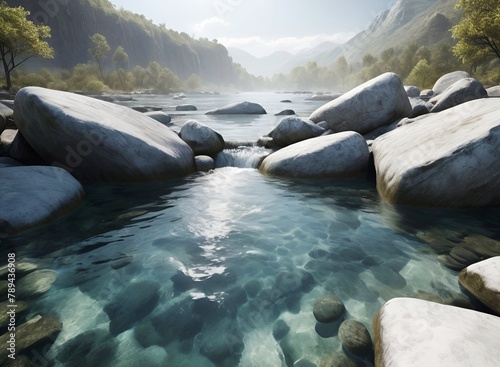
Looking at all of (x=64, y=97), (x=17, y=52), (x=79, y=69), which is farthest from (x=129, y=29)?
(x=64, y=97)

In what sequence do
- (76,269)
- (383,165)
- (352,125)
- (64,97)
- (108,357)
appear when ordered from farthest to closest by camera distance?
1. (352,125)
2. (64,97)
3. (383,165)
4. (76,269)
5. (108,357)

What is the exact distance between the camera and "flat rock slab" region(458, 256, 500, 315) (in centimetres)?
259

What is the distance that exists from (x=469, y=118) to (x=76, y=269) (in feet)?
22.9

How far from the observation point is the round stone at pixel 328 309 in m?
2.66

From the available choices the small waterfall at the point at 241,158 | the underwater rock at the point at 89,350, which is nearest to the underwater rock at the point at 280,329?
the underwater rock at the point at 89,350

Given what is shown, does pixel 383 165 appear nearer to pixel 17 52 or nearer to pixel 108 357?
pixel 108 357

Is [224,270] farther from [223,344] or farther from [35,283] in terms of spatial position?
[35,283]

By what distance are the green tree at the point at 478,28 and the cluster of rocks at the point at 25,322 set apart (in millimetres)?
25159

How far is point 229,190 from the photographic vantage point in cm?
658

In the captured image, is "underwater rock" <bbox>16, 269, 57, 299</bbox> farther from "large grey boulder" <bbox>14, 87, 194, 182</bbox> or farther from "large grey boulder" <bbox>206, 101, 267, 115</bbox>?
"large grey boulder" <bbox>206, 101, 267, 115</bbox>

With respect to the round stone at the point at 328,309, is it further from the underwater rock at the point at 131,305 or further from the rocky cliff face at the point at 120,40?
the rocky cliff face at the point at 120,40

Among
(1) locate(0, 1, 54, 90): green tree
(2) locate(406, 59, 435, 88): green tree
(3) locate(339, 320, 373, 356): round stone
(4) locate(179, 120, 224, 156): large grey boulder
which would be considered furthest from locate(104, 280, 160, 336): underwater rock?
(2) locate(406, 59, 435, 88): green tree

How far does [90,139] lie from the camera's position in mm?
5676

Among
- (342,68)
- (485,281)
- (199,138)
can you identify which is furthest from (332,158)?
(342,68)
